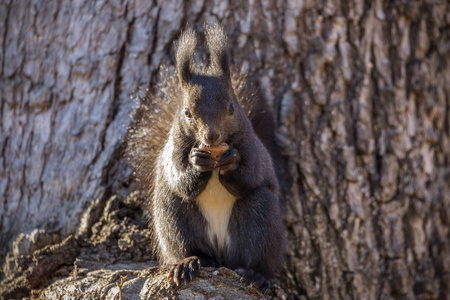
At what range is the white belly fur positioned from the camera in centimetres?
255

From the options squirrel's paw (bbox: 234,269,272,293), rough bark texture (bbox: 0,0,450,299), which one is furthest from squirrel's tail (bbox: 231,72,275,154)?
squirrel's paw (bbox: 234,269,272,293)

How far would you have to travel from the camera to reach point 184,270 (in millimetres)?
2264

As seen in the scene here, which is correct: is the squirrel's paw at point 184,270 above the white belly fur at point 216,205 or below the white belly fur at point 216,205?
below

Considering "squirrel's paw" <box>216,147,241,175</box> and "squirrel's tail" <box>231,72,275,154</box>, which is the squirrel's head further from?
"squirrel's tail" <box>231,72,275,154</box>

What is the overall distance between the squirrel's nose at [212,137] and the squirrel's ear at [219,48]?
363 mm

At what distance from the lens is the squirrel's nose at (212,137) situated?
230 centimetres

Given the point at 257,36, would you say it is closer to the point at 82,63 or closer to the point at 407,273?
the point at 82,63

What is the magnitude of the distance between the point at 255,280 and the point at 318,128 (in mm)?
947

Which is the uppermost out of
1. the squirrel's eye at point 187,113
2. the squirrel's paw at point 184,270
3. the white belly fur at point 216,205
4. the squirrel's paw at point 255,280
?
the squirrel's eye at point 187,113

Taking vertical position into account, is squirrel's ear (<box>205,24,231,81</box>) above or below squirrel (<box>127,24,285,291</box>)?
above

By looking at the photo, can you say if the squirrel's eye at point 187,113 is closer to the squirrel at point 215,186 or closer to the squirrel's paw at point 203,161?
the squirrel at point 215,186

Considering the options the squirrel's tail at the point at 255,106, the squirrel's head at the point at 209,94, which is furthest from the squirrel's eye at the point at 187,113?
the squirrel's tail at the point at 255,106

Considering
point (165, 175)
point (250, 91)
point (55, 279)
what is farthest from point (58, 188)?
point (250, 91)

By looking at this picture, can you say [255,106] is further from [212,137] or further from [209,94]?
[212,137]
